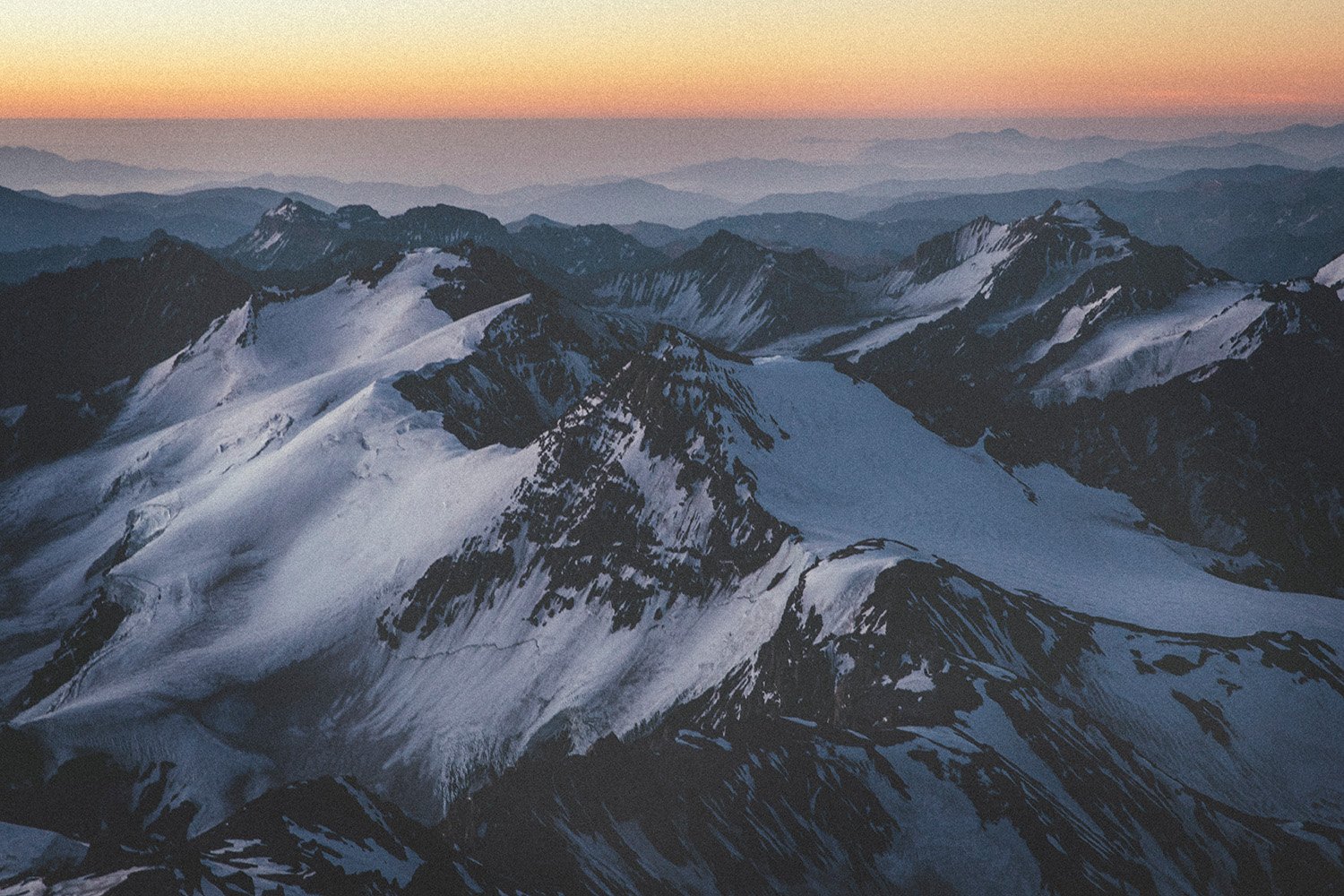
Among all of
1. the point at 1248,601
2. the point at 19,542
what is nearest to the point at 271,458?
the point at 19,542

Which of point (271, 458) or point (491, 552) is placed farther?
point (271, 458)

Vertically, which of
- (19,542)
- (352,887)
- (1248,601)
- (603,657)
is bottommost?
(19,542)

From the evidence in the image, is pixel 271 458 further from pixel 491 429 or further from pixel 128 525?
pixel 491 429

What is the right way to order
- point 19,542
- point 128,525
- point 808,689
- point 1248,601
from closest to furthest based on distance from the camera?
point 808,689 → point 1248,601 → point 128,525 → point 19,542

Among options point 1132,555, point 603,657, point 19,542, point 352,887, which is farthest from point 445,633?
point 19,542

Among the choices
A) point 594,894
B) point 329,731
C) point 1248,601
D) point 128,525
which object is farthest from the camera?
point 128,525

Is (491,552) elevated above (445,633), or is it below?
above

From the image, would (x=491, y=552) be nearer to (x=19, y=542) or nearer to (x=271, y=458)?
(x=271, y=458)
